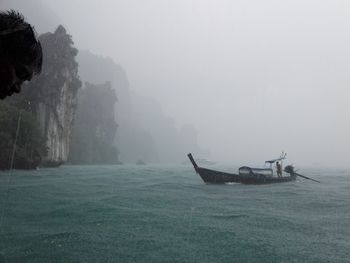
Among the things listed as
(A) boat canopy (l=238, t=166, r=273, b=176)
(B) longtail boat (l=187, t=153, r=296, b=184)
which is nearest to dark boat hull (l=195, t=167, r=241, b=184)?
(B) longtail boat (l=187, t=153, r=296, b=184)

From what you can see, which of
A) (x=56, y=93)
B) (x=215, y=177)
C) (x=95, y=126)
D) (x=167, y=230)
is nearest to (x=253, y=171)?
(x=215, y=177)

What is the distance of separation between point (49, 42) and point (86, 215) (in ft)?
252

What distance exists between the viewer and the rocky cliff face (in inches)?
3093

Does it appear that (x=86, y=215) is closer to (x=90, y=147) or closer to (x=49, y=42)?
(x=49, y=42)

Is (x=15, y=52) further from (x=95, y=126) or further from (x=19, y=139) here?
(x=95, y=126)

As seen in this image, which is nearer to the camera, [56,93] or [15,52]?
[15,52]

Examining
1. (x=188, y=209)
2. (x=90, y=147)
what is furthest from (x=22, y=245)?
(x=90, y=147)

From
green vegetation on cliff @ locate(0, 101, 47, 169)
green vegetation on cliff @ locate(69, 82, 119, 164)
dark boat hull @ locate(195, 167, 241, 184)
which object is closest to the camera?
dark boat hull @ locate(195, 167, 241, 184)

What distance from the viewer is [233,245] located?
48.6ft

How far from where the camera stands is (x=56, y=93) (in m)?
80.9

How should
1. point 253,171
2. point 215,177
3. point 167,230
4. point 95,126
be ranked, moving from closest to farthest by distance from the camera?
point 167,230
point 215,177
point 253,171
point 95,126

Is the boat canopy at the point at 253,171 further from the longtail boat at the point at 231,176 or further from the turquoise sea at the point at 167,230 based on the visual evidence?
the turquoise sea at the point at 167,230

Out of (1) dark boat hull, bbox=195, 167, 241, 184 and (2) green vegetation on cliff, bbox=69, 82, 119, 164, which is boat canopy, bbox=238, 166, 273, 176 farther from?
(2) green vegetation on cliff, bbox=69, 82, 119, 164

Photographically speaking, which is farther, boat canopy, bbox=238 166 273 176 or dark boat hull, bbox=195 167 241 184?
boat canopy, bbox=238 166 273 176
